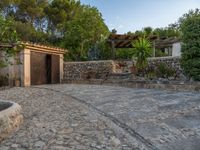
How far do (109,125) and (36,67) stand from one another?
14130 millimetres

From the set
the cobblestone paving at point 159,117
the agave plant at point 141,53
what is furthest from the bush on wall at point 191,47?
the cobblestone paving at point 159,117

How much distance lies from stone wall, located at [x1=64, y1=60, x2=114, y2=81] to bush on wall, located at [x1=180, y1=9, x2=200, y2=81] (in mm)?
7722

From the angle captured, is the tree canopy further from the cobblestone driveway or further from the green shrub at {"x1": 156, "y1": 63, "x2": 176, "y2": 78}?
the cobblestone driveway

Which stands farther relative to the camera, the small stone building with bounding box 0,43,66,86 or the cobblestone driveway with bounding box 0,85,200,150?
the small stone building with bounding box 0,43,66,86

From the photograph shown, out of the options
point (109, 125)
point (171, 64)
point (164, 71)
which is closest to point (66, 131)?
point (109, 125)

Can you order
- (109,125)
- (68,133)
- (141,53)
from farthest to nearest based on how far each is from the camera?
(141,53) → (109,125) → (68,133)

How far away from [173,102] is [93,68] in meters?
13.6

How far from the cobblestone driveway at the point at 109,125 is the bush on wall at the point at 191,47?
4.58 m

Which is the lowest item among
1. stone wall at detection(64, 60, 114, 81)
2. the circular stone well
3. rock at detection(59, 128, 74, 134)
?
rock at detection(59, 128, 74, 134)

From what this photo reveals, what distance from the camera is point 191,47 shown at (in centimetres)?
1591

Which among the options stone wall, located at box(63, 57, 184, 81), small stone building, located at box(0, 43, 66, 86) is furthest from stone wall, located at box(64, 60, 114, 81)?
small stone building, located at box(0, 43, 66, 86)

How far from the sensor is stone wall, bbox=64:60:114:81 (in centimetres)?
2353

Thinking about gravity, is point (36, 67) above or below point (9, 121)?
above

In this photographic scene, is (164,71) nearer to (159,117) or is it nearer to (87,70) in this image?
(87,70)
